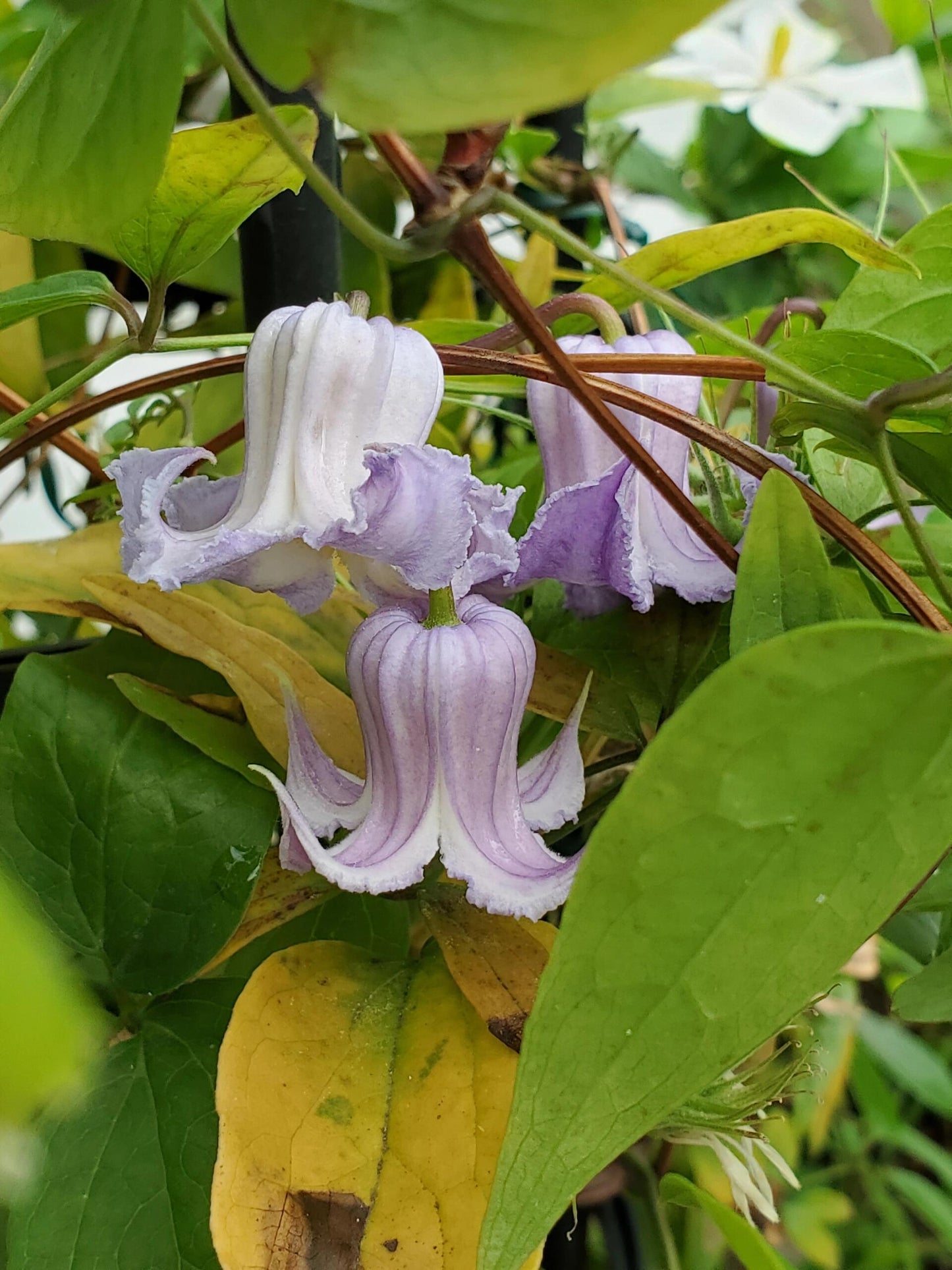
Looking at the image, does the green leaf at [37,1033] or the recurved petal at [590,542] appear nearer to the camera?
the green leaf at [37,1033]

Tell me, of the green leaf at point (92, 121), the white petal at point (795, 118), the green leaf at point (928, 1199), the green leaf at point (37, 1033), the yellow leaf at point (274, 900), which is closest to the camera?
the green leaf at point (37, 1033)

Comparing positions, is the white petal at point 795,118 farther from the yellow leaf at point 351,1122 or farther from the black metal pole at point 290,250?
the yellow leaf at point 351,1122

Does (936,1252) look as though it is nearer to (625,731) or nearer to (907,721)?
(625,731)

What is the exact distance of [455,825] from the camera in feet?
0.78

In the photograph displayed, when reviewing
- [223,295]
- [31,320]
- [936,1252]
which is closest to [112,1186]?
[31,320]

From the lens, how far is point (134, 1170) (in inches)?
9.8

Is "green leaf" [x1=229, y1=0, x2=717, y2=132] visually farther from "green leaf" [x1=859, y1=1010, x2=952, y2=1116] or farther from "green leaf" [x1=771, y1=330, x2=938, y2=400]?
"green leaf" [x1=859, y1=1010, x2=952, y2=1116]

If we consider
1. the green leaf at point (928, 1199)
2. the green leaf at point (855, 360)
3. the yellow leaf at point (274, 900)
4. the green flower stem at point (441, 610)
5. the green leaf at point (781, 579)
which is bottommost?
the green leaf at point (928, 1199)

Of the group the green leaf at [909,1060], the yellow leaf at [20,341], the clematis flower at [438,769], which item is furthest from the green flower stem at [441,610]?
the green leaf at [909,1060]

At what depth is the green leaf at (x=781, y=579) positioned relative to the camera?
21 cm

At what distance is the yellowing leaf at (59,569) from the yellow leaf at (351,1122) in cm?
12

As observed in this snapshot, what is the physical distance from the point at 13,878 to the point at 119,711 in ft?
0.16

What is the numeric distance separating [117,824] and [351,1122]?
0.32 ft

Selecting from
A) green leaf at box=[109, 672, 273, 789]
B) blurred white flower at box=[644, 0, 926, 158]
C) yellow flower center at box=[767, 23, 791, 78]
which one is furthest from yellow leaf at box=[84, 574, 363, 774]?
yellow flower center at box=[767, 23, 791, 78]
